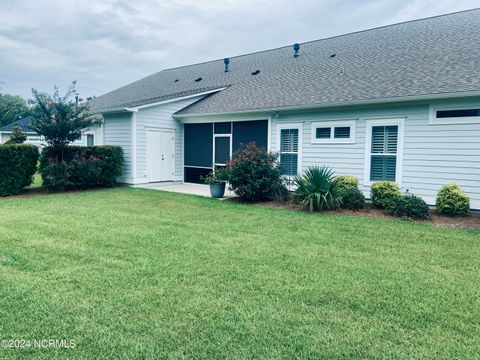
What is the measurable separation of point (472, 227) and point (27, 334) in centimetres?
749

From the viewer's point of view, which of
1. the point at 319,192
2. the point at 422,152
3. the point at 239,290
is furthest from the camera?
the point at 422,152

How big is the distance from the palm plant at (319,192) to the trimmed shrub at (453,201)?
2.20 meters

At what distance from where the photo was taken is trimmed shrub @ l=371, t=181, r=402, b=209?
857 cm

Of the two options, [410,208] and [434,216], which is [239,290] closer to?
[410,208]

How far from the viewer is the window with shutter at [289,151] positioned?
36.6ft

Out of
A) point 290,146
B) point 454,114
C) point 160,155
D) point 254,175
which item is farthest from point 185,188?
point 454,114

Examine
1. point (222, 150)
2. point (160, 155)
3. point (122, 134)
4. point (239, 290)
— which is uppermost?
point (122, 134)

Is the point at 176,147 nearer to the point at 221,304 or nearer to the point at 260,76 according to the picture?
the point at 260,76

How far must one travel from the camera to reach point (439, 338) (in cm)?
281

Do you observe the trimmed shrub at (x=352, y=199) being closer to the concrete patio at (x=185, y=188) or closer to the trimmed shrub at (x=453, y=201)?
the trimmed shrub at (x=453, y=201)

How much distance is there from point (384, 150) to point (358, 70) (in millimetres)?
3497

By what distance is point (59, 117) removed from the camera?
11672 mm

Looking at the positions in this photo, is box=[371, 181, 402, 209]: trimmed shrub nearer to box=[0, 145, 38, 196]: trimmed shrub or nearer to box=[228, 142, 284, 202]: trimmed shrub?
box=[228, 142, 284, 202]: trimmed shrub

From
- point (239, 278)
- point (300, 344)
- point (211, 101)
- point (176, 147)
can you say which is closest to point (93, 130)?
point (176, 147)
